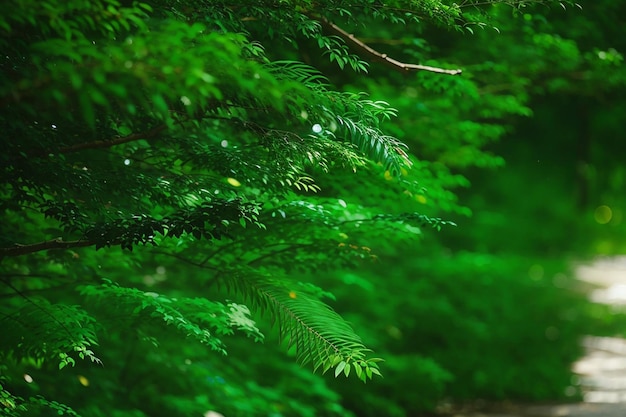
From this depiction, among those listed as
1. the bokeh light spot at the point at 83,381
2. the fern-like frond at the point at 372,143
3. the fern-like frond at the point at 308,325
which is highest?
the fern-like frond at the point at 372,143

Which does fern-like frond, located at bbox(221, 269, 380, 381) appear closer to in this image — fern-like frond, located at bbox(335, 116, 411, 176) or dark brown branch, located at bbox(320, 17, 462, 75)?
fern-like frond, located at bbox(335, 116, 411, 176)

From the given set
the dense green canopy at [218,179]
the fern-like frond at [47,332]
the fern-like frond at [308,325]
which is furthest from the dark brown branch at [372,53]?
the fern-like frond at [47,332]

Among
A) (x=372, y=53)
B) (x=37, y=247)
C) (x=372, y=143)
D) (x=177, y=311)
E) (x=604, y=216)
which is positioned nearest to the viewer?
(x=372, y=143)

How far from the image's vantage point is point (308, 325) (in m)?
3.00

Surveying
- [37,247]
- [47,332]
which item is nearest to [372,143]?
[37,247]

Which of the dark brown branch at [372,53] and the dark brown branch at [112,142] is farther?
the dark brown branch at [372,53]

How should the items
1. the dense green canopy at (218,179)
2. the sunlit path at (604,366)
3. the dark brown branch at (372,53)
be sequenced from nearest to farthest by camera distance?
1. the dense green canopy at (218,179)
2. the dark brown branch at (372,53)
3. the sunlit path at (604,366)

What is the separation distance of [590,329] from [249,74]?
36.1 ft

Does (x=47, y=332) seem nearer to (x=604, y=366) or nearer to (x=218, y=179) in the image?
(x=218, y=179)

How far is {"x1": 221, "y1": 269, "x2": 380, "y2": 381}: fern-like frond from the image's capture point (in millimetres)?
2844

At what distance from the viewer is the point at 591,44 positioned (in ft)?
21.9

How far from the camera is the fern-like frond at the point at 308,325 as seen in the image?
284cm

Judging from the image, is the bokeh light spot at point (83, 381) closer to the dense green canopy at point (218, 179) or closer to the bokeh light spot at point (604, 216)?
the dense green canopy at point (218, 179)

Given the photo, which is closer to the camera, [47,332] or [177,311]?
[47,332]
